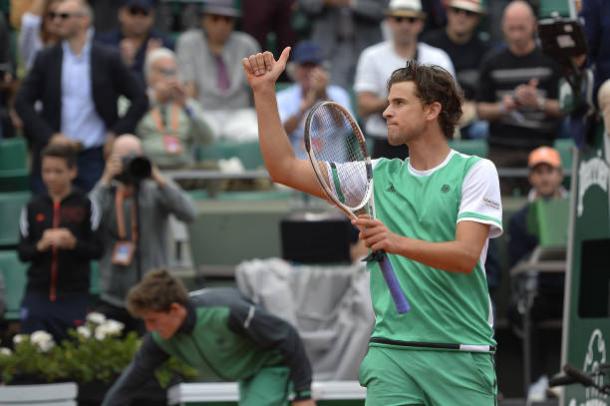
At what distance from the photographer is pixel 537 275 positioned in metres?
11.1

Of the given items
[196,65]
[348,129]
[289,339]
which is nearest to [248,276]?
[289,339]

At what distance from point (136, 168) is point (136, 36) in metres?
3.78

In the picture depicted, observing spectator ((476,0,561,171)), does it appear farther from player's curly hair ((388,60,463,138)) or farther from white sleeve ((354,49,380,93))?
player's curly hair ((388,60,463,138))

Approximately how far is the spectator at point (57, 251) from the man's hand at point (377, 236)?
5266 millimetres

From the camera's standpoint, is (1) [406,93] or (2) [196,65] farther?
(2) [196,65]

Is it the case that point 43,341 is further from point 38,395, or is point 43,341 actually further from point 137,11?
point 137,11

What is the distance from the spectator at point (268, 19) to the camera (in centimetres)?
1514

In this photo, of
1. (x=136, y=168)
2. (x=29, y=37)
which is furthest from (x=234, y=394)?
Result: (x=29, y=37)

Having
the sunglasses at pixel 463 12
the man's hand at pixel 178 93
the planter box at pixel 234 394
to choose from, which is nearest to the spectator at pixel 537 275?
the sunglasses at pixel 463 12

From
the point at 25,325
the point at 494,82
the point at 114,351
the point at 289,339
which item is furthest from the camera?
the point at 494,82

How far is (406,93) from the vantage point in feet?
18.1

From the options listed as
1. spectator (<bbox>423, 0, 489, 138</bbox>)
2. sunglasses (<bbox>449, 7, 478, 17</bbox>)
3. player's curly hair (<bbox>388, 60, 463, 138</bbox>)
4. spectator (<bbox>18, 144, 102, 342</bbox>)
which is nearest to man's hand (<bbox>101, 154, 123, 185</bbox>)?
spectator (<bbox>18, 144, 102, 342</bbox>)

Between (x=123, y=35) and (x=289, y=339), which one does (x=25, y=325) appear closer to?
(x=289, y=339)

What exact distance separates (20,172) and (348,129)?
7348 millimetres
